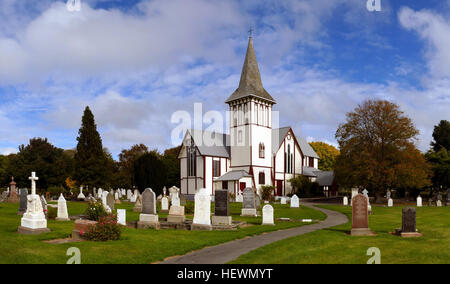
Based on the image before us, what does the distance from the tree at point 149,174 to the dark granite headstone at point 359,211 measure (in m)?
31.0

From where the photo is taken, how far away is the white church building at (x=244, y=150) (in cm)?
5053

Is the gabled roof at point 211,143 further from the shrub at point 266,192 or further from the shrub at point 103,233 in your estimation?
the shrub at point 103,233

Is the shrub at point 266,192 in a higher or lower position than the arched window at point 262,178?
lower

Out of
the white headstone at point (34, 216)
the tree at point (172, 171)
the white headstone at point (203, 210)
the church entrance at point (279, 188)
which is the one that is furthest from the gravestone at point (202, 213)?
the tree at point (172, 171)

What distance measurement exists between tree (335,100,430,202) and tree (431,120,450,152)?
30.5m

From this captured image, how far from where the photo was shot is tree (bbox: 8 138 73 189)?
171 feet

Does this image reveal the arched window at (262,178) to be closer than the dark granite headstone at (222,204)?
No

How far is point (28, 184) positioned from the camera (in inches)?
2084

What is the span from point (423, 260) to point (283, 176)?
4579cm

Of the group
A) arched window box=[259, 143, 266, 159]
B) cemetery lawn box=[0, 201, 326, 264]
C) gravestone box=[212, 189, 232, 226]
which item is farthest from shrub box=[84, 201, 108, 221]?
arched window box=[259, 143, 266, 159]

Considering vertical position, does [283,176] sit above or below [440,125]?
below

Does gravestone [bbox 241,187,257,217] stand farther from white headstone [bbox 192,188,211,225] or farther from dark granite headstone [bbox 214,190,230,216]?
white headstone [bbox 192,188,211,225]
